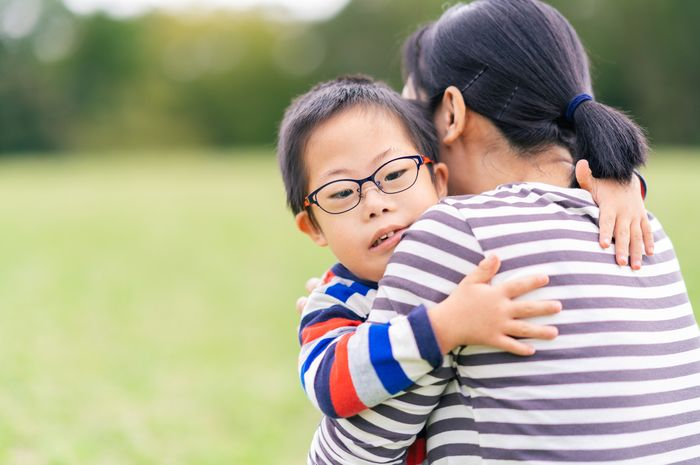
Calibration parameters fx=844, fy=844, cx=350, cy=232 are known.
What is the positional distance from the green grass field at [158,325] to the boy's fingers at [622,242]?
2.77 meters

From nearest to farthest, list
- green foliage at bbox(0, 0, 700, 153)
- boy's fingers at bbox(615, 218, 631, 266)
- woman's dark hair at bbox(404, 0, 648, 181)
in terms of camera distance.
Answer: boy's fingers at bbox(615, 218, 631, 266), woman's dark hair at bbox(404, 0, 648, 181), green foliage at bbox(0, 0, 700, 153)

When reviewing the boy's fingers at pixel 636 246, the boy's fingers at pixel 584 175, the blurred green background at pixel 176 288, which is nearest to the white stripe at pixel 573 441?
the boy's fingers at pixel 636 246

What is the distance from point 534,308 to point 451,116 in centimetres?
76

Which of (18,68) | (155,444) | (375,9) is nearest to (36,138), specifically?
(18,68)

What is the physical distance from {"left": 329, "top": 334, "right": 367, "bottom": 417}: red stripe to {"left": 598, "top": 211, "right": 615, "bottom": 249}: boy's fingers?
561 mm

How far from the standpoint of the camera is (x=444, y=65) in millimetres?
2148

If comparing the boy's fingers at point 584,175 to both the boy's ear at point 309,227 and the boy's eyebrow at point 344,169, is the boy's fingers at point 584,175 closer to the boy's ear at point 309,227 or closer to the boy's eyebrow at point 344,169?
the boy's eyebrow at point 344,169

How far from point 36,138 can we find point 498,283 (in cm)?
3855

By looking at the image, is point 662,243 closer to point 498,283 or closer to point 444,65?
point 498,283

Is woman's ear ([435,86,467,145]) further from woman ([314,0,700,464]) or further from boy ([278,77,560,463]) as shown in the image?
woman ([314,0,700,464])

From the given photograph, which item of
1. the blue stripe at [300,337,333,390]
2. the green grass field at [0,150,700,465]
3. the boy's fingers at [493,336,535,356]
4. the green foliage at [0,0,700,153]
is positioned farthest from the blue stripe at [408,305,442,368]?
the green foliage at [0,0,700,153]

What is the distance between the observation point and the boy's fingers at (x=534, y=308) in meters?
1.57

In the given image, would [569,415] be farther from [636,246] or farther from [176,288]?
[176,288]

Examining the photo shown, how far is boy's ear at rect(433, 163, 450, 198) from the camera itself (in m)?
2.22
